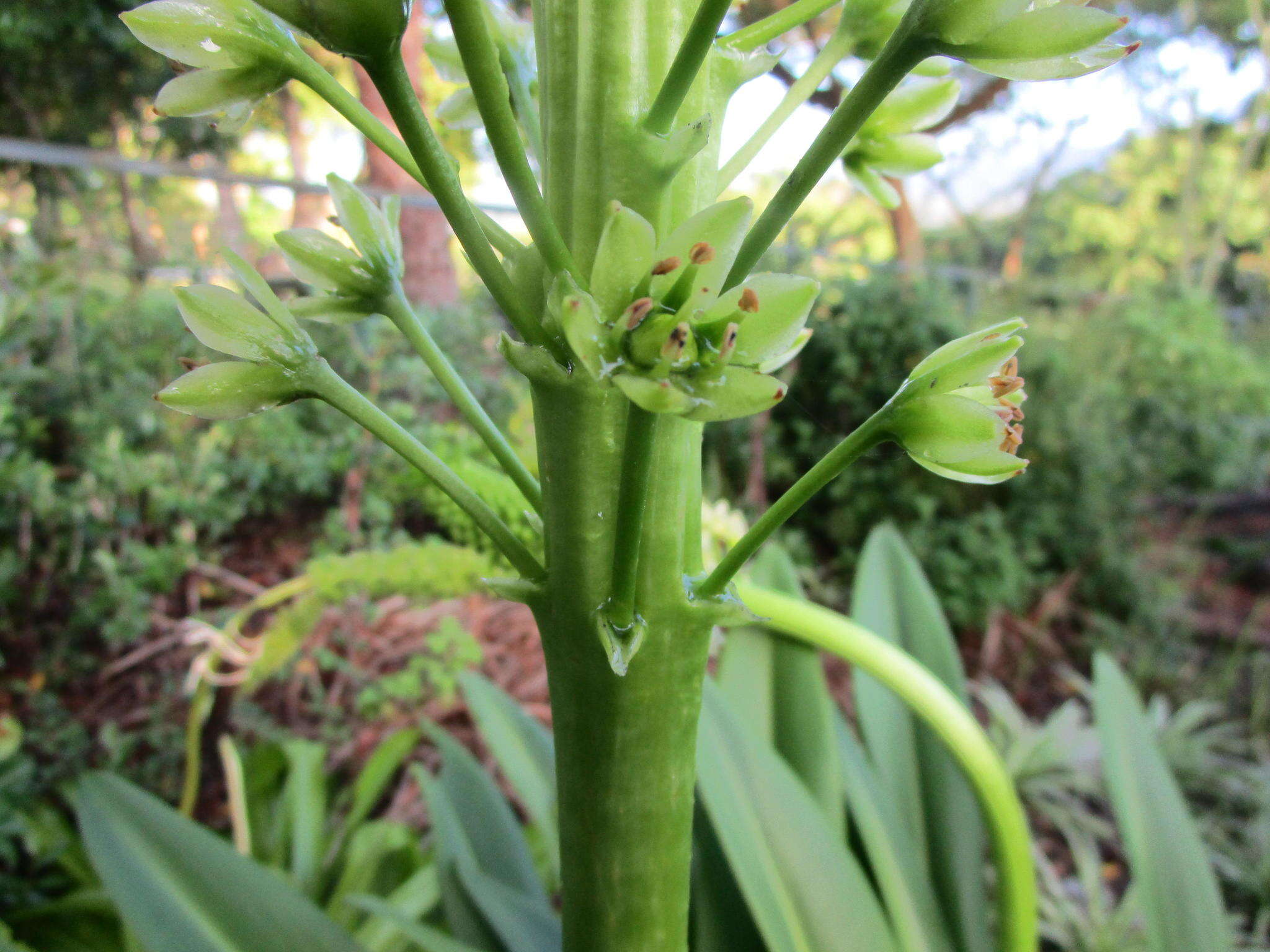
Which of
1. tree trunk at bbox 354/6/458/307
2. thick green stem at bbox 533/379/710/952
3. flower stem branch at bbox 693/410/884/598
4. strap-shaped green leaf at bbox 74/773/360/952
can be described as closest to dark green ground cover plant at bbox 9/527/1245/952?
strap-shaped green leaf at bbox 74/773/360/952

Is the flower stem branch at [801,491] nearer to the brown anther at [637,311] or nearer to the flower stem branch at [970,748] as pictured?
the brown anther at [637,311]

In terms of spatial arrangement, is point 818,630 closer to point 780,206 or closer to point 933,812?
point 933,812

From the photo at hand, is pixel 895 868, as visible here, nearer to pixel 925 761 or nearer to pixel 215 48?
pixel 925 761

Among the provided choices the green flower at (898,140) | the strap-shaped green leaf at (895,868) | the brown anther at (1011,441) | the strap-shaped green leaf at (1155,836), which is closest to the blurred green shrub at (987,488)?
the strap-shaped green leaf at (1155,836)

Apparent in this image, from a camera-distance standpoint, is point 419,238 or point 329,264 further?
point 419,238

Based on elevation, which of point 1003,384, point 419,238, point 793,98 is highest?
point 419,238

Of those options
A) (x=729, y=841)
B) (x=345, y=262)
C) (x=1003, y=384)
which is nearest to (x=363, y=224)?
(x=345, y=262)
